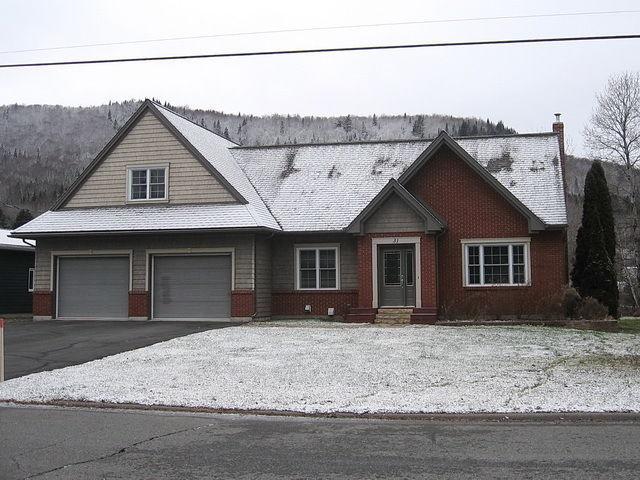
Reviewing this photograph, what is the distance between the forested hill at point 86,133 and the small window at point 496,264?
66.8 meters

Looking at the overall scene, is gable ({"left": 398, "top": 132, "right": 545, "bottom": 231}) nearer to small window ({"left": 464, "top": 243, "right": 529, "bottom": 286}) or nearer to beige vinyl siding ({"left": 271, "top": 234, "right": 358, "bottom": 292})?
small window ({"left": 464, "top": 243, "right": 529, "bottom": 286})

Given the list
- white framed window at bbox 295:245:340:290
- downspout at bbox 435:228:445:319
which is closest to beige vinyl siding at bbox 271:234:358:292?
→ white framed window at bbox 295:245:340:290

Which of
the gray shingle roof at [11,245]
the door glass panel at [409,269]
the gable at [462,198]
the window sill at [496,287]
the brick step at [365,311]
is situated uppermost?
the gable at [462,198]

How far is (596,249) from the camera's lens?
23.2 metres

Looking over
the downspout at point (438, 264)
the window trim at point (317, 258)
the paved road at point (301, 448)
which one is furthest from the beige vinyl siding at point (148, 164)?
the paved road at point (301, 448)

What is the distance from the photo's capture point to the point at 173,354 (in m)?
15.5

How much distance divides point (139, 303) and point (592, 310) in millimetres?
14579

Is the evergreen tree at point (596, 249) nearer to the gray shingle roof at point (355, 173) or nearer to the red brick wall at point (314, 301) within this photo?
the gray shingle roof at point (355, 173)

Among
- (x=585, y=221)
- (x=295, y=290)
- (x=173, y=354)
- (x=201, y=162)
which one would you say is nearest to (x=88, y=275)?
(x=201, y=162)

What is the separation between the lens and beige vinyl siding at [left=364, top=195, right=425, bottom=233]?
77.3 ft

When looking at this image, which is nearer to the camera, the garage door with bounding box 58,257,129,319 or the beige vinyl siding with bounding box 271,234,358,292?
the beige vinyl siding with bounding box 271,234,358,292

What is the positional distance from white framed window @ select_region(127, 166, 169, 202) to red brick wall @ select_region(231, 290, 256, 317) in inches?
183

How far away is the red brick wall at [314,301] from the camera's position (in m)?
25.2

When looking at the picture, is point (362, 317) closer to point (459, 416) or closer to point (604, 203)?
point (604, 203)
